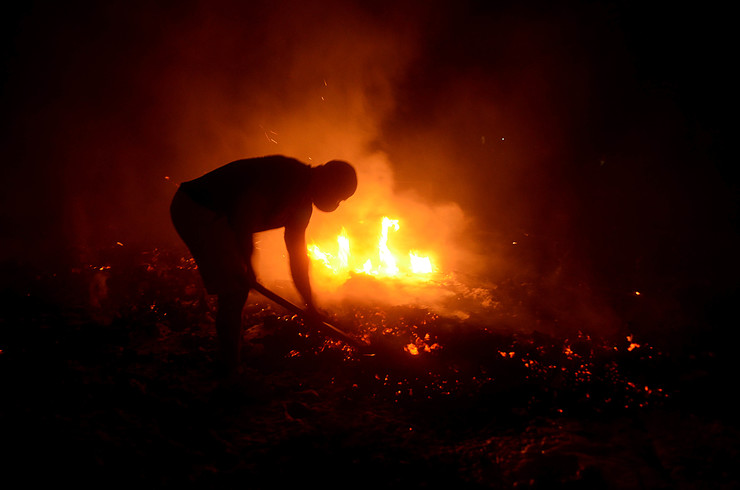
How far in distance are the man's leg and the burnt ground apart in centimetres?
18

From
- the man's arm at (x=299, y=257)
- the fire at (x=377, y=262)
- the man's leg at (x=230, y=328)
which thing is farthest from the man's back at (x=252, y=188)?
the fire at (x=377, y=262)

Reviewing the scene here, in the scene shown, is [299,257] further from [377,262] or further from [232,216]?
[377,262]

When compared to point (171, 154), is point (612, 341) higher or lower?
lower

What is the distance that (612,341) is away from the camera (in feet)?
11.0

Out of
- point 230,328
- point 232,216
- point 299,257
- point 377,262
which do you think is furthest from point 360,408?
point 377,262

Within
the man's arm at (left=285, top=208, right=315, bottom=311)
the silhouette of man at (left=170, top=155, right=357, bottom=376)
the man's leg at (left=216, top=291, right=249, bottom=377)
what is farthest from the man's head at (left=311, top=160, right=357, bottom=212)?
the man's leg at (left=216, top=291, right=249, bottom=377)

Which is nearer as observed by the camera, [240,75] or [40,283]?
[40,283]

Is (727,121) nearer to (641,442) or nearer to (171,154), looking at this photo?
(641,442)

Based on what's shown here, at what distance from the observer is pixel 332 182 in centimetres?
279

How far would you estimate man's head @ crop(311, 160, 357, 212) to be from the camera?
2.77 meters

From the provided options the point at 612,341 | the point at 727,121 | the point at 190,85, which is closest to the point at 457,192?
the point at 727,121

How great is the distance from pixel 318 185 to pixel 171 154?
31.2ft

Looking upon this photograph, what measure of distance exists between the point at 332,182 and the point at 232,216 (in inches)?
32.3

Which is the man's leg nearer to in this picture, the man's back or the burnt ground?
the burnt ground
